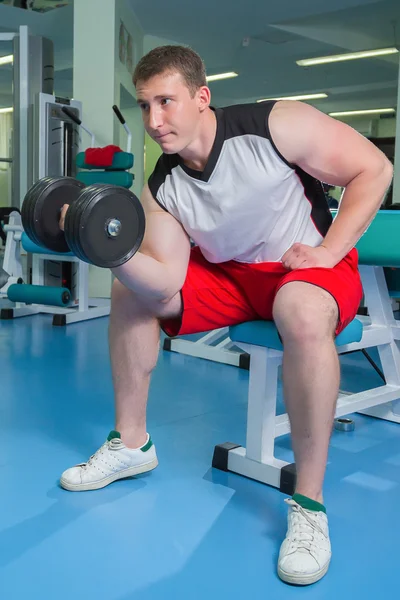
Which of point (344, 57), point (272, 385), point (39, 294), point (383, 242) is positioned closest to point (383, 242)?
point (383, 242)

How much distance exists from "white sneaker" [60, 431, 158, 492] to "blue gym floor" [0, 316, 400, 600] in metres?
0.03

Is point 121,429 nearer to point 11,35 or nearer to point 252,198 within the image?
point 252,198

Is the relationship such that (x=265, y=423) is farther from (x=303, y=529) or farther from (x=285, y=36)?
(x=285, y=36)

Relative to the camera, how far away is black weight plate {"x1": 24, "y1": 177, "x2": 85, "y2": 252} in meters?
1.46

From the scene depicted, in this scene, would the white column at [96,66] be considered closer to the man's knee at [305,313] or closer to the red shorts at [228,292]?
the red shorts at [228,292]

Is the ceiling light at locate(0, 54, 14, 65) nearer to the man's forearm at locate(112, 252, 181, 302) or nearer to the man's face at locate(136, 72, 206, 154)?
the man's face at locate(136, 72, 206, 154)

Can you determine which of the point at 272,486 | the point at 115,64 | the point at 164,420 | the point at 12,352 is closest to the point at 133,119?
the point at 115,64

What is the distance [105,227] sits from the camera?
1.31m

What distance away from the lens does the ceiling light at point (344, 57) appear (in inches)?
348

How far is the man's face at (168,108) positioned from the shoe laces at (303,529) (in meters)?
0.91

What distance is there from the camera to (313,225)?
171 cm

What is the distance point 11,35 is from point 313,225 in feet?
14.9

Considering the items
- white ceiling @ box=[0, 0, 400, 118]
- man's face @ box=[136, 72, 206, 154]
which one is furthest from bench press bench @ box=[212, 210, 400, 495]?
white ceiling @ box=[0, 0, 400, 118]

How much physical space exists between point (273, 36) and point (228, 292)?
24.9ft
